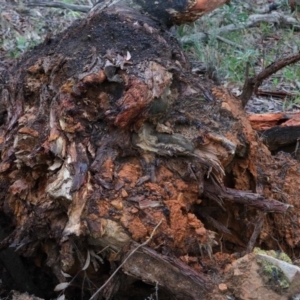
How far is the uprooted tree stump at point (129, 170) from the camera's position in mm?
1714

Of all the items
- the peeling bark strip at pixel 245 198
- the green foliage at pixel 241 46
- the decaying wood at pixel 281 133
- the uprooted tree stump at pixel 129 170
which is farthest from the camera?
the green foliage at pixel 241 46

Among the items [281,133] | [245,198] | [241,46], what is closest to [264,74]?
[281,133]

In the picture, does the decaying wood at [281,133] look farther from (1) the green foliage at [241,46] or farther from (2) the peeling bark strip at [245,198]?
(1) the green foliage at [241,46]

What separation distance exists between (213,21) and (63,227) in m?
3.20

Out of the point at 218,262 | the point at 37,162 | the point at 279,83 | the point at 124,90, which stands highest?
the point at 124,90

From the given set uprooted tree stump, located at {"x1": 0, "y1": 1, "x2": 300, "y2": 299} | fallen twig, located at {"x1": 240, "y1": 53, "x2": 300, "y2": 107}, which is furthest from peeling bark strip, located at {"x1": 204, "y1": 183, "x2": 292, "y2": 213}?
fallen twig, located at {"x1": 240, "y1": 53, "x2": 300, "y2": 107}

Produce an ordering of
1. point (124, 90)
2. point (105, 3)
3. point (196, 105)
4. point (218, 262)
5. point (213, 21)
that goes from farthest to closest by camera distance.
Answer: point (213, 21) → point (105, 3) → point (196, 105) → point (124, 90) → point (218, 262)

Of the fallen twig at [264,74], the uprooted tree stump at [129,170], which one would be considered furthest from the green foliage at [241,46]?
the uprooted tree stump at [129,170]

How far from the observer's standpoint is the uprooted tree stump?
1714 millimetres

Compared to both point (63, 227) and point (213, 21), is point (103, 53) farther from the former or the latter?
point (213, 21)

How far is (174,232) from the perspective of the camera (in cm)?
174

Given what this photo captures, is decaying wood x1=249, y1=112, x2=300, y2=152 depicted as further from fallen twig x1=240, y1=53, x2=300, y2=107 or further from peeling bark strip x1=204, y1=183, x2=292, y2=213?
peeling bark strip x1=204, y1=183, x2=292, y2=213

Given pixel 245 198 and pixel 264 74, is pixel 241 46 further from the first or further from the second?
pixel 245 198

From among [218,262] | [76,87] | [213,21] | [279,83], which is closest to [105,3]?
A: [76,87]
